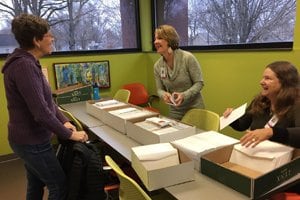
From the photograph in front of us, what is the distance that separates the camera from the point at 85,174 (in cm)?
157

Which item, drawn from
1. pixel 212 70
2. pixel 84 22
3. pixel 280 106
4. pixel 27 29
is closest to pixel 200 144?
pixel 280 106

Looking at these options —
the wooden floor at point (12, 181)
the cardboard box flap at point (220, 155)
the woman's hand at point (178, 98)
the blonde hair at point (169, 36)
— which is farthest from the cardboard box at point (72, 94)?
the cardboard box flap at point (220, 155)

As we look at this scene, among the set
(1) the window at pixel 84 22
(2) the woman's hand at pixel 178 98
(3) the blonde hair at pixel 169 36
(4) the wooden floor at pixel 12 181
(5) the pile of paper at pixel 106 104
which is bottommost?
(4) the wooden floor at pixel 12 181

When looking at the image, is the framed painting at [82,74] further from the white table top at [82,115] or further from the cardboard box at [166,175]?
the cardboard box at [166,175]

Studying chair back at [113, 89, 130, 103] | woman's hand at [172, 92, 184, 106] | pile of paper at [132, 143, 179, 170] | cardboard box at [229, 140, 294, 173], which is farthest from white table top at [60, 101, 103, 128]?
cardboard box at [229, 140, 294, 173]

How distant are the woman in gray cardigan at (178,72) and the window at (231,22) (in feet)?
2.80

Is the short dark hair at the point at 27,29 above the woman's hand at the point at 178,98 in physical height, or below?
above

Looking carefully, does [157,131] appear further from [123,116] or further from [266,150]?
[266,150]

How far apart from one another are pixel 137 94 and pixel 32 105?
103 inches

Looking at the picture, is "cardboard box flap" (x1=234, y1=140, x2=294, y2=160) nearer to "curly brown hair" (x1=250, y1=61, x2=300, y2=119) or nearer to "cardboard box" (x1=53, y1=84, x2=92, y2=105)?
"curly brown hair" (x1=250, y1=61, x2=300, y2=119)

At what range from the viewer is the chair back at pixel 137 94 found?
404cm

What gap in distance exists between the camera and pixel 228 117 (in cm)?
176

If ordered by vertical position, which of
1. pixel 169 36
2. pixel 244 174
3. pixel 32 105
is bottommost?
pixel 244 174

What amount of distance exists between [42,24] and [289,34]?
2.14 m
